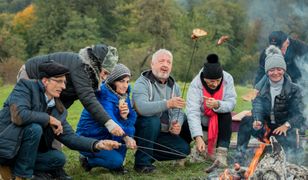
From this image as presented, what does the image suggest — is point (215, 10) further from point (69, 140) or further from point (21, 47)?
point (69, 140)

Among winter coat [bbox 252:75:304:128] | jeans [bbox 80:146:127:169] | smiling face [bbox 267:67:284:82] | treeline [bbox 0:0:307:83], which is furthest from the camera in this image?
treeline [bbox 0:0:307:83]

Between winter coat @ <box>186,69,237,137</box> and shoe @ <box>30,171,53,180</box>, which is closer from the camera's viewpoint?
shoe @ <box>30,171,53,180</box>

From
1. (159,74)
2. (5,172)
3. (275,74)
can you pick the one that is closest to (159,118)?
(159,74)

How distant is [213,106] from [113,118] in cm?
128

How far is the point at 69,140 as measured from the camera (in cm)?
551

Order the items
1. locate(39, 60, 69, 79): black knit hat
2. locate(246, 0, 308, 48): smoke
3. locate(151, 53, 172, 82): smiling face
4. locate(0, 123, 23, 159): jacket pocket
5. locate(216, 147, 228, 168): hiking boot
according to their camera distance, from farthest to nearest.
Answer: locate(246, 0, 308, 48): smoke → locate(151, 53, 172, 82): smiling face → locate(216, 147, 228, 168): hiking boot → locate(39, 60, 69, 79): black knit hat → locate(0, 123, 23, 159): jacket pocket

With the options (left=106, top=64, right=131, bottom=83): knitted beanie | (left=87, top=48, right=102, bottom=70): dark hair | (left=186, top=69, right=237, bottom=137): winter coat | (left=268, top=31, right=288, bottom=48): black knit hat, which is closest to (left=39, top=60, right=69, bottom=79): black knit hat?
(left=87, top=48, right=102, bottom=70): dark hair

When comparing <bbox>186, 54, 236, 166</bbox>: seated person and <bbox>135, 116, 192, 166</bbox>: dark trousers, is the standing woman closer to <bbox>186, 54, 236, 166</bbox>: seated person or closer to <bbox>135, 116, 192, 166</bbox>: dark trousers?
<bbox>135, 116, 192, 166</bbox>: dark trousers

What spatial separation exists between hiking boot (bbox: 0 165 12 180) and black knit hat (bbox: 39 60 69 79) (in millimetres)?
987

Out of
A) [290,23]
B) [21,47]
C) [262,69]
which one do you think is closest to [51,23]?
[21,47]

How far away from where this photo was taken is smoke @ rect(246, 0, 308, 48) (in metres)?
12.0

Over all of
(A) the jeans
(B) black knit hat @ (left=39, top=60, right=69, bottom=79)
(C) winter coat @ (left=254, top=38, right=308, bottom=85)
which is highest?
(C) winter coat @ (left=254, top=38, right=308, bottom=85)

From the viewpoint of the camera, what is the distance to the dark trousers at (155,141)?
20.8 ft

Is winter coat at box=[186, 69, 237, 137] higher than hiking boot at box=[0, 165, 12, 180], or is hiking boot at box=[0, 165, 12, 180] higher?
winter coat at box=[186, 69, 237, 137]
